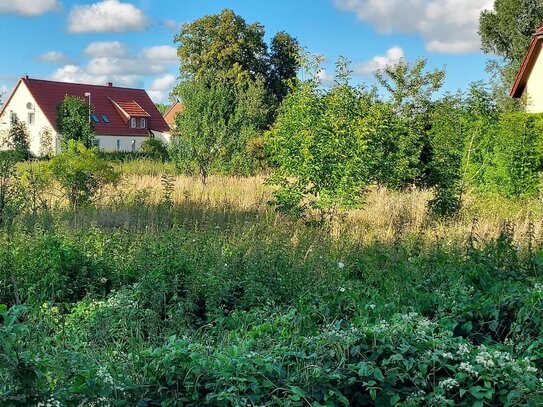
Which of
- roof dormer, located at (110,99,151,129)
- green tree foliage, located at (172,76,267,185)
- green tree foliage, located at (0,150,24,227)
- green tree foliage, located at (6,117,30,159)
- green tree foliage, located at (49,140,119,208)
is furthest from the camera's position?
roof dormer, located at (110,99,151,129)

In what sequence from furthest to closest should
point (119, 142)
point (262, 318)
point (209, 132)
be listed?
point (119, 142)
point (209, 132)
point (262, 318)

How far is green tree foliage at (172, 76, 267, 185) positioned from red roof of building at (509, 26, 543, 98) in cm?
1135

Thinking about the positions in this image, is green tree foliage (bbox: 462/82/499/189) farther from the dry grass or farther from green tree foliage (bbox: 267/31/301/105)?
green tree foliage (bbox: 267/31/301/105)

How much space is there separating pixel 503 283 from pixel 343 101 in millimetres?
6065

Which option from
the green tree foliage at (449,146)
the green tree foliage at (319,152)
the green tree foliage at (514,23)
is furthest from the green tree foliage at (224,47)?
the green tree foliage at (319,152)

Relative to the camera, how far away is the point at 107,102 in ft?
185

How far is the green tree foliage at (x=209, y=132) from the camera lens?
21047 millimetres

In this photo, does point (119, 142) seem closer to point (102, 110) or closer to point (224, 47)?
point (102, 110)

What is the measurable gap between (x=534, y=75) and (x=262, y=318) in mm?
22897

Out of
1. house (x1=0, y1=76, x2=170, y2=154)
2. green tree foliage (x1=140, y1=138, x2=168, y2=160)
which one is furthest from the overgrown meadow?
house (x1=0, y1=76, x2=170, y2=154)

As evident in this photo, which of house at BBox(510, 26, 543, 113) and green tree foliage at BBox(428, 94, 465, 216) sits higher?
house at BBox(510, 26, 543, 113)

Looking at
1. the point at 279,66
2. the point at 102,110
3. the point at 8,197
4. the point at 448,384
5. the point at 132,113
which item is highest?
the point at 279,66

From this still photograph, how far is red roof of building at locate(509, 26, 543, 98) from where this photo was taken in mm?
23008

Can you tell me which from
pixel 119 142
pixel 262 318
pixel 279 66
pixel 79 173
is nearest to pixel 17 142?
pixel 79 173
